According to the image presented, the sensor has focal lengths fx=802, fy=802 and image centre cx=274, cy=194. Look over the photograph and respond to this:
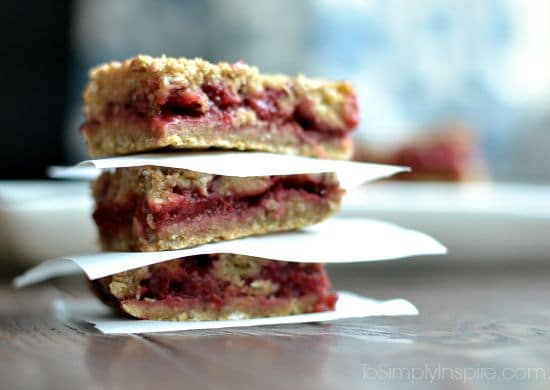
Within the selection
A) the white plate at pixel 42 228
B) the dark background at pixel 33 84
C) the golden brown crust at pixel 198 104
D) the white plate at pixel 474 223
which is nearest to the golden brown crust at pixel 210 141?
the golden brown crust at pixel 198 104

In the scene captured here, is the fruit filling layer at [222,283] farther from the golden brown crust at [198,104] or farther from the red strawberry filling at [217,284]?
the golden brown crust at [198,104]

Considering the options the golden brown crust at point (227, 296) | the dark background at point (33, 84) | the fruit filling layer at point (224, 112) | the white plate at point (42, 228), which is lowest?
the golden brown crust at point (227, 296)

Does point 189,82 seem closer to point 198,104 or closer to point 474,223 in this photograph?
point 198,104

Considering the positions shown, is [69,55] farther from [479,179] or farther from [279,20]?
[479,179]

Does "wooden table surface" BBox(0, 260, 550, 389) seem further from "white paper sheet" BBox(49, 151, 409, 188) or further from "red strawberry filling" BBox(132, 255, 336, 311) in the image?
"white paper sheet" BBox(49, 151, 409, 188)

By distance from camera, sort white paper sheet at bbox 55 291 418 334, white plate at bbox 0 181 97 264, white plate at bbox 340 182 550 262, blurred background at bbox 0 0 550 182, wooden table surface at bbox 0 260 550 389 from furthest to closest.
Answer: blurred background at bbox 0 0 550 182 < white plate at bbox 340 182 550 262 < white plate at bbox 0 181 97 264 < white paper sheet at bbox 55 291 418 334 < wooden table surface at bbox 0 260 550 389

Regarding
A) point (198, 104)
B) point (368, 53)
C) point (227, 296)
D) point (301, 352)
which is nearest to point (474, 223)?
point (227, 296)

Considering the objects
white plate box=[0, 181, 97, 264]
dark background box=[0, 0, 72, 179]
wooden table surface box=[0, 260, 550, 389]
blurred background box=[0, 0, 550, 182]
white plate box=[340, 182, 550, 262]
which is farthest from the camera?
blurred background box=[0, 0, 550, 182]

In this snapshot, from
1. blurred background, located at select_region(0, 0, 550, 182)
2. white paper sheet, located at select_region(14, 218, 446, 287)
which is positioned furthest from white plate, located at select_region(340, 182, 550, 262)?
blurred background, located at select_region(0, 0, 550, 182)

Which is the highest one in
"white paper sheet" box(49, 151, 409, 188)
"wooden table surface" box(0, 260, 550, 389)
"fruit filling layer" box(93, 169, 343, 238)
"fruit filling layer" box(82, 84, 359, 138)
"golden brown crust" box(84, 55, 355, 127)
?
"golden brown crust" box(84, 55, 355, 127)
